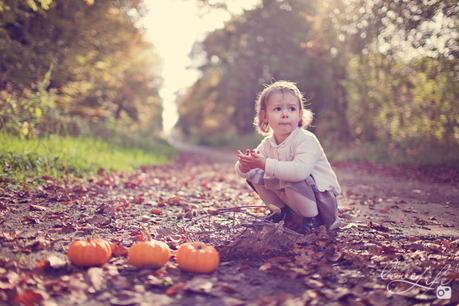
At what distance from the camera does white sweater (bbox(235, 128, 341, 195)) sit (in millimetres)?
3135

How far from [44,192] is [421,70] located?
30.0 feet

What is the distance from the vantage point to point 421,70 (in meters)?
10.1

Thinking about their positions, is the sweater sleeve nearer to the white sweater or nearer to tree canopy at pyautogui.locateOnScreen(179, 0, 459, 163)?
the white sweater

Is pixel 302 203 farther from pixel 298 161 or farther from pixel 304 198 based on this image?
pixel 298 161

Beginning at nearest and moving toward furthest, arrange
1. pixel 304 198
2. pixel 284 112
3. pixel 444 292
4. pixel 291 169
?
pixel 444 292
pixel 291 169
pixel 304 198
pixel 284 112

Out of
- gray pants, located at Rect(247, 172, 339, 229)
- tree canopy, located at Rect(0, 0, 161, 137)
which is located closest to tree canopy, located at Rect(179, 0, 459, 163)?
gray pants, located at Rect(247, 172, 339, 229)

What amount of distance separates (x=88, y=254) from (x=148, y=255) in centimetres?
37

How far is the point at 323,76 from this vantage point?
2039 cm

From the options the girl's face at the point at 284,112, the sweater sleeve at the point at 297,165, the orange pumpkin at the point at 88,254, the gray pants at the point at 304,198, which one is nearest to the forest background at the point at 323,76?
the girl's face at the point at 284,112

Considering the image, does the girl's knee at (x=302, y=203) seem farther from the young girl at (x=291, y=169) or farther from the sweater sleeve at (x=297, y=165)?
the sweater sleeve at (x=297, y=165)

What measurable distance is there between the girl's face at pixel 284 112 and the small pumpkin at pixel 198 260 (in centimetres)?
134

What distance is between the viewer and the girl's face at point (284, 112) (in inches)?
135

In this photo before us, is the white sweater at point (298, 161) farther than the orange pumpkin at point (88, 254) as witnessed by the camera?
Yes

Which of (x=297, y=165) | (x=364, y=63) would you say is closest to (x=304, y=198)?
(x=297, y=165)
